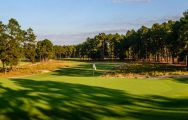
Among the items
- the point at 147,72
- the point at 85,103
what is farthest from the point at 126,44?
the point at 85,103

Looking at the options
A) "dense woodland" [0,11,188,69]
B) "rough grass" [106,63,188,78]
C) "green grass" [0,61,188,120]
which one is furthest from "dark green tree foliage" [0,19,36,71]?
"green grass" [0,61,188,120]

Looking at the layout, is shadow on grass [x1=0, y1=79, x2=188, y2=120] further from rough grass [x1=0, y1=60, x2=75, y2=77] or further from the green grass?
rough grass [x1=0, y1=60, x2=75, y2=77]

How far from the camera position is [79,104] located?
22516 millimetres

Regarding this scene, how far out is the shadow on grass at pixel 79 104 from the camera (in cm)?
1981

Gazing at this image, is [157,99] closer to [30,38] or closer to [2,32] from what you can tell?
[2,32]

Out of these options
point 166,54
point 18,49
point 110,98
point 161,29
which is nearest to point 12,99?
point 110,98

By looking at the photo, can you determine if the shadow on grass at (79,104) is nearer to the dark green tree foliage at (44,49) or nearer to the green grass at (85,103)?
the green grass at (85,103)

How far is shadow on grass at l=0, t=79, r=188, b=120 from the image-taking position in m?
19.8

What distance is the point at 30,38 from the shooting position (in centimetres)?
12719

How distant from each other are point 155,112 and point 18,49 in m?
77.9

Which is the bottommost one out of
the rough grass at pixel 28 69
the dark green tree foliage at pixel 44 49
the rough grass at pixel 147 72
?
the rough grass at pixel 28 69

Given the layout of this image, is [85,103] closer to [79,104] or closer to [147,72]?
[79,104]

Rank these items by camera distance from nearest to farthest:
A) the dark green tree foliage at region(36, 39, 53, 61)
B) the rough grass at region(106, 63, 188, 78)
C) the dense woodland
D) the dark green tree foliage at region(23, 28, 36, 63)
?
the rough grass at region(106, 63, 188, 78) → the dense woodland → the dark green tree foliage at region(23, 28, 36, 63) → the dark green tree foliage at region(36, 39, 53, 61)

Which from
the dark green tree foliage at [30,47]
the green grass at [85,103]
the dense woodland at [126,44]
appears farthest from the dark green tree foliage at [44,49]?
the green grass at [85,103]
